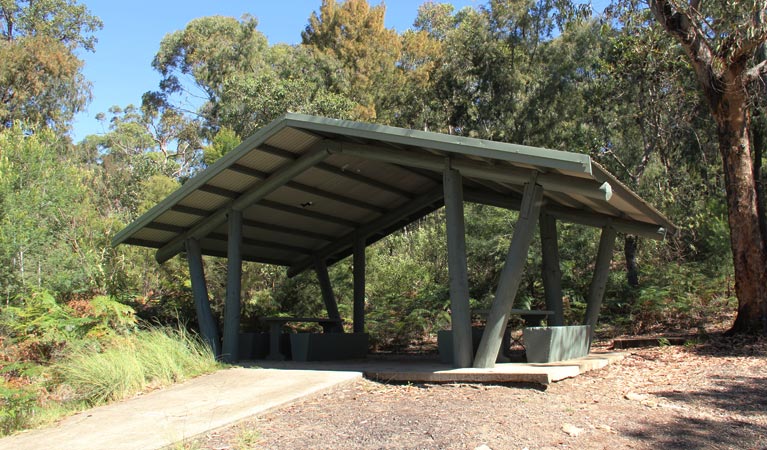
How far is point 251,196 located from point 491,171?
4.40m

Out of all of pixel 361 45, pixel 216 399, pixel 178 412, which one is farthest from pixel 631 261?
pixel 361 45

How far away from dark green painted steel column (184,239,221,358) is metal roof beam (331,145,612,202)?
3.73m

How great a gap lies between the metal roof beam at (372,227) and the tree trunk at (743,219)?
480 centimetres

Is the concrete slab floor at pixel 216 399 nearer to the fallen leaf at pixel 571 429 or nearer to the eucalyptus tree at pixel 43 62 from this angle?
the fallen leaf at pixel 571 429

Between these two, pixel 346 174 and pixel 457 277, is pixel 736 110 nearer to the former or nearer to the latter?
pixel 457 277

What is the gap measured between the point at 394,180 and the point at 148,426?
6.40 meters

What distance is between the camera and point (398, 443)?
4895 millimetres

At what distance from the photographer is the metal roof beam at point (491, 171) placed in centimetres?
696

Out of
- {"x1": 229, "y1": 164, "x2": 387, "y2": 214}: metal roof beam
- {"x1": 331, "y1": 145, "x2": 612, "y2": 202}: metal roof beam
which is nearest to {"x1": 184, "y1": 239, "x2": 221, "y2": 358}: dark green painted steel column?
{"x1": 229, "y1": 164, "x2": 387, "y2": 214}: metal roof beam

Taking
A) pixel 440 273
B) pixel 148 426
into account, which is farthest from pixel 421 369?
pixel 440 273

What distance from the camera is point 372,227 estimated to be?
12.7 metres

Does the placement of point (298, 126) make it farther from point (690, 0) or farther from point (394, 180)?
point (690, 0)

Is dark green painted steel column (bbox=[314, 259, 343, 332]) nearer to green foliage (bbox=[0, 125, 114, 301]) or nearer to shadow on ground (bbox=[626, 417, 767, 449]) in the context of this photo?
green foliage (bbox=[0, 125, 114, 301])

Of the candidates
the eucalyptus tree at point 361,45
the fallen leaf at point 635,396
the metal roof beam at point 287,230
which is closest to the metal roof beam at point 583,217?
the metal roof beam at point 287,230
